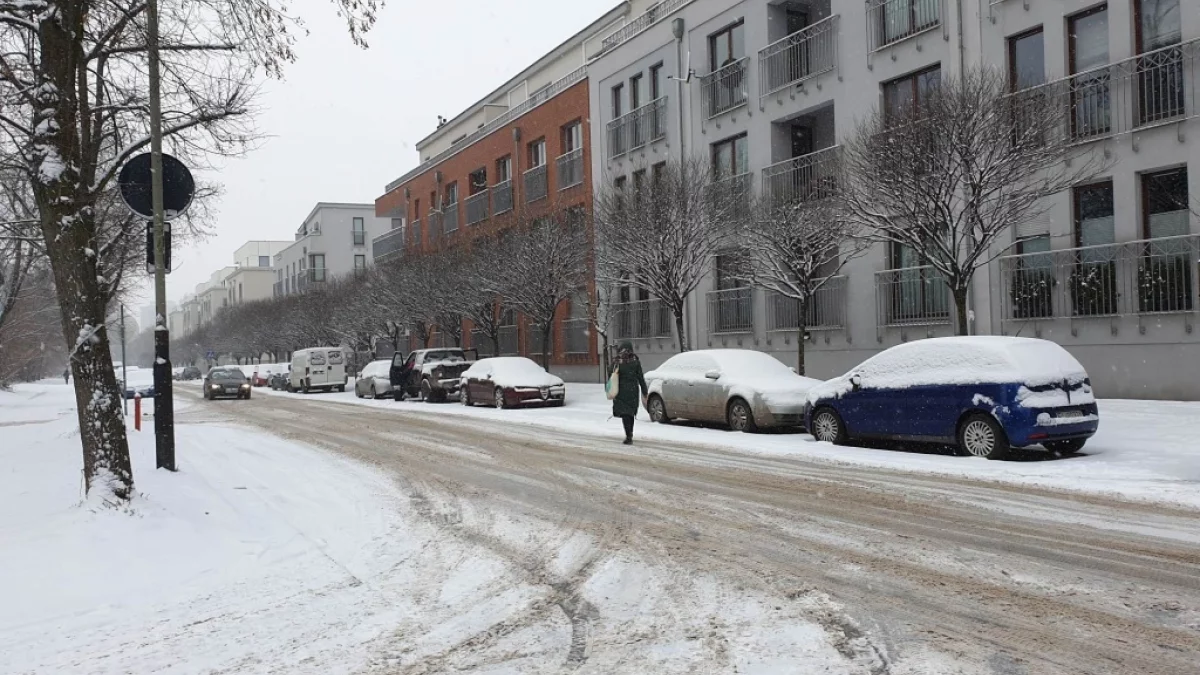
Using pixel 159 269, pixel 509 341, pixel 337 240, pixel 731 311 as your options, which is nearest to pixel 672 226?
pixel 731 311

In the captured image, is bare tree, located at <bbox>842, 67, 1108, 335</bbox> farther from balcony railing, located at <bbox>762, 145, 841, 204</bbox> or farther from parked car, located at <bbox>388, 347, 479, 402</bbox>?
parked car, located at <bbox>388, 347, 479, 402</bbox>

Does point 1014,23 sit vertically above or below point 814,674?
above

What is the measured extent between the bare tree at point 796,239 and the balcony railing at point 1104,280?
321 centimetres

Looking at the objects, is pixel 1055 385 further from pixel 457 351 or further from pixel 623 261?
pixel 457 351

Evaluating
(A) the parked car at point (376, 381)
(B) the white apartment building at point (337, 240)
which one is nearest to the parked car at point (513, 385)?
(A) the parked car at point (376, 381)

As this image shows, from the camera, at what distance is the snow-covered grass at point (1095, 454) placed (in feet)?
30.3

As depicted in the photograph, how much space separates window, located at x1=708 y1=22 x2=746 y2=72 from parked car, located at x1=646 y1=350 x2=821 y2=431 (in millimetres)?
11716

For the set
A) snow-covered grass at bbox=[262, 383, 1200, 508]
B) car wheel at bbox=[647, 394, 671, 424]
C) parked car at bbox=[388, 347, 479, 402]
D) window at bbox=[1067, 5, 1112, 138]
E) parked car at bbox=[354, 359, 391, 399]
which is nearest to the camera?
snow-covered grass at bbox=[262, 383, 1200, 508]

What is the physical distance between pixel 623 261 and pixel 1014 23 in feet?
31.5

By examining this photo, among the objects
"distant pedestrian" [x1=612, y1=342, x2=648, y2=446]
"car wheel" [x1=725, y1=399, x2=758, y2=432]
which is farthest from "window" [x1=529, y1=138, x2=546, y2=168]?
"distant pedestrian" [x1=612, y1=342, x2=648, y2=446]

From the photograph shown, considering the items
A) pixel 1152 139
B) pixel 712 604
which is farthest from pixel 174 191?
pixel 1152 139

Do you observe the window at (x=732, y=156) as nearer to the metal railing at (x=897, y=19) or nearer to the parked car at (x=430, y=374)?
the metal railing at (x=897, y=19)

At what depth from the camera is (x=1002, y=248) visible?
17.6 metres

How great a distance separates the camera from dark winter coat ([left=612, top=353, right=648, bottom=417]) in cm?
1429
